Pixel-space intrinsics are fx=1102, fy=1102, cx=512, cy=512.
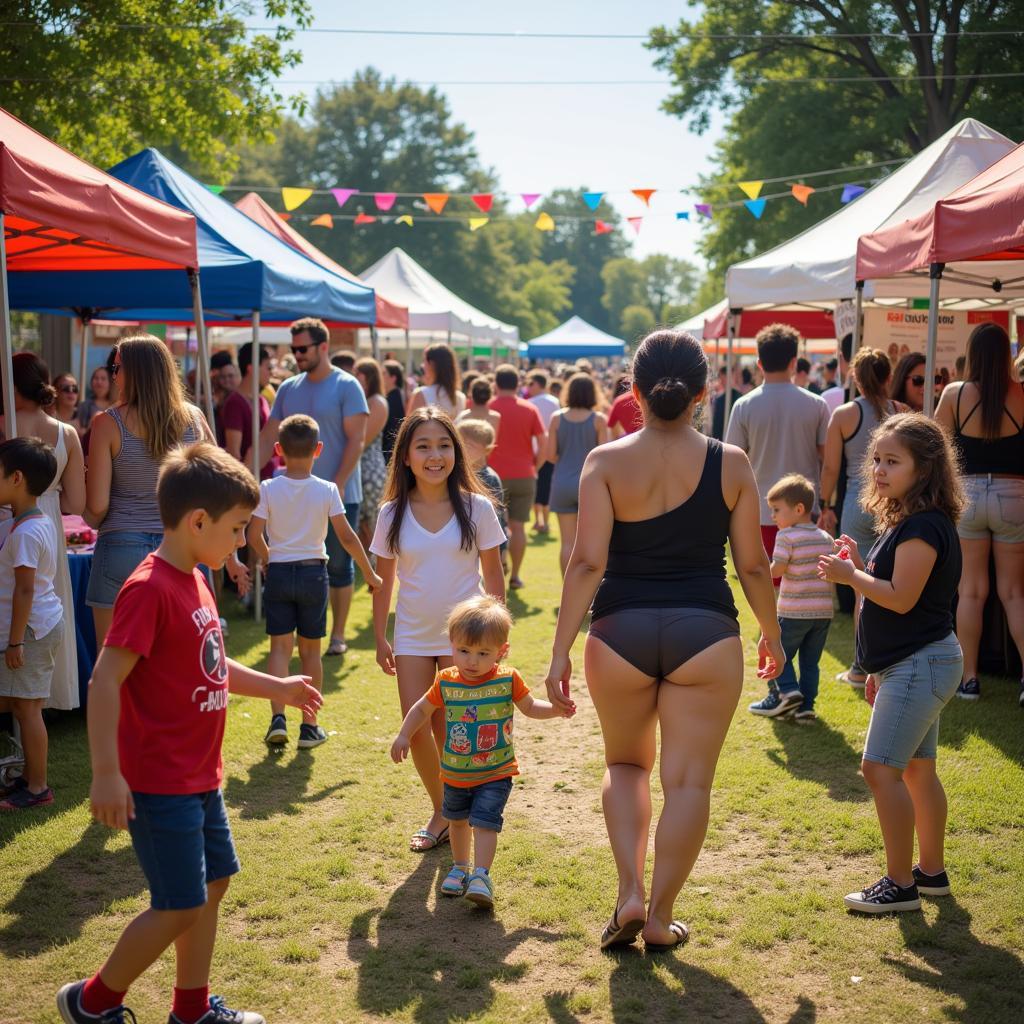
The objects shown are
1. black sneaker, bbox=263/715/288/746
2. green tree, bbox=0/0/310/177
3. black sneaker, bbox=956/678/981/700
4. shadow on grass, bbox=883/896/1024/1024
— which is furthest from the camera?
green tree, bbox=0/0/310/177

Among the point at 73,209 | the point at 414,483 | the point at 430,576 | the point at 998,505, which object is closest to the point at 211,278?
the point at 73,209

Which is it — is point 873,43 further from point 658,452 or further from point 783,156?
point 658,452

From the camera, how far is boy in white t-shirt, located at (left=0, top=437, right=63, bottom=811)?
4.79m

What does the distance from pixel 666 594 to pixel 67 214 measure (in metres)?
3.92

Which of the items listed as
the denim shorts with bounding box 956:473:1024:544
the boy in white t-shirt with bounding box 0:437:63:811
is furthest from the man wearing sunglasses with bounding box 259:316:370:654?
the denim shorts with bounding box 956:473:1024:544

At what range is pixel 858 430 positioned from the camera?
6.89 metres

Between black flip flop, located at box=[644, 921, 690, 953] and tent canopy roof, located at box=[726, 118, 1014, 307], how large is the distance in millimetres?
7003

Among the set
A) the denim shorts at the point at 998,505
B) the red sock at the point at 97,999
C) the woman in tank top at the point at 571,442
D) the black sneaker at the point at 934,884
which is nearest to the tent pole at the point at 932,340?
the denim shorts at the point at 998,505

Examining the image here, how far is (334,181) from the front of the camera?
203 feet

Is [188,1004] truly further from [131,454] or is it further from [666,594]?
[131,454]

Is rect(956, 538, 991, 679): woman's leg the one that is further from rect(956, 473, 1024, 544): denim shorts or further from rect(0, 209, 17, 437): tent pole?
rect(0, 209, 17, 437): tent pole

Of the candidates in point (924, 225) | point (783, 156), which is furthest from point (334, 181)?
point (924, 225)

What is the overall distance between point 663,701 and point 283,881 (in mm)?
1787

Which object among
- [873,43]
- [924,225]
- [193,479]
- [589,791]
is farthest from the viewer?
[873,43]
